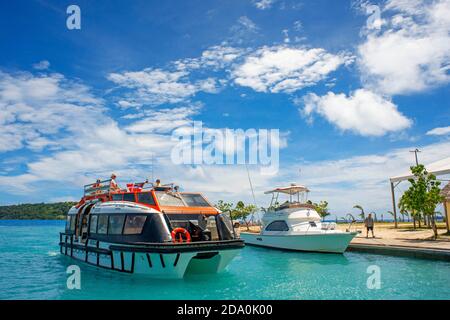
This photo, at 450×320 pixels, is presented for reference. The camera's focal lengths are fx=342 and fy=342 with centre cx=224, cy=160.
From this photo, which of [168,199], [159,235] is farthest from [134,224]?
[168,199]

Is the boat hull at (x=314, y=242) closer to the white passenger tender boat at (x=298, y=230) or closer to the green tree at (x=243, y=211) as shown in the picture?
the white passenger tender boat at (x=298, y=230)

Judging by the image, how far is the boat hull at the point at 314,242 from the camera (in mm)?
21653

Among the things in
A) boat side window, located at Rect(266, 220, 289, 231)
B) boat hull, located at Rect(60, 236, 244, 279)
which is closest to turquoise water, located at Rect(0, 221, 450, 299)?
boat hull, located at Rect(60, 236, 244, 279)

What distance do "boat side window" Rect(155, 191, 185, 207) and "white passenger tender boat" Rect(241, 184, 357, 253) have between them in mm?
10987

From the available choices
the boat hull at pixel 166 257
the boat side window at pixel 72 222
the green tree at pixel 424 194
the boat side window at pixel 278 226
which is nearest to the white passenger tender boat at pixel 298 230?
the boat side window at pixel 278 226

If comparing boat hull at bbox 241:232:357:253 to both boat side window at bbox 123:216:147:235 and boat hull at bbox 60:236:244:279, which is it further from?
boat side window at bbox 123:216:147:235

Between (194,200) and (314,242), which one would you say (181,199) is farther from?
(314,242)

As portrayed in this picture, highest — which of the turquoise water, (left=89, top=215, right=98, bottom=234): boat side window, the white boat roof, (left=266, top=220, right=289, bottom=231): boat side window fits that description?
the white boat roof

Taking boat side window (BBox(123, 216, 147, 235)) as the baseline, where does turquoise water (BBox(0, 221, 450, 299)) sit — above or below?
below

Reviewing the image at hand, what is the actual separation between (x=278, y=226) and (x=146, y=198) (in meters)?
13.6

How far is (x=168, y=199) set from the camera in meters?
15.2

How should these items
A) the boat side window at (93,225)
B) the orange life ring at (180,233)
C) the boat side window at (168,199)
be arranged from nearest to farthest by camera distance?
the orange life ring at (180,233)
the boat side window at (168,199)
the boat side window at (93,225)

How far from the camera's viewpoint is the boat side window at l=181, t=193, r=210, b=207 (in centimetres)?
1570
